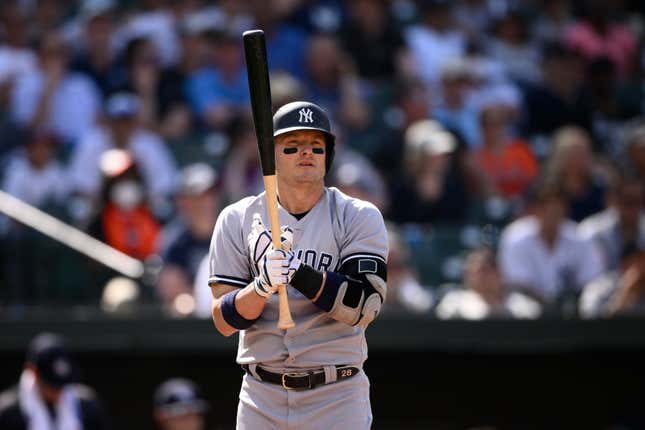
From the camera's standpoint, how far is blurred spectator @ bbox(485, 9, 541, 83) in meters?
11.8

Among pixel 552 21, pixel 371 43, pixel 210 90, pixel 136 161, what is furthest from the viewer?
pixel 552 21

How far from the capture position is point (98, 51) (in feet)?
33.8

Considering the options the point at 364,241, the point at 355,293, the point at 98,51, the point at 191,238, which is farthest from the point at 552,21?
the point at 355,293

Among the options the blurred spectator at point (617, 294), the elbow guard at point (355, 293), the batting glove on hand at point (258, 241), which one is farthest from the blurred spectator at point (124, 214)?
the elbow guard at point (355, 293)

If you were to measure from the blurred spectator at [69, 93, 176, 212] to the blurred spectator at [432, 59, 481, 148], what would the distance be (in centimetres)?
A: 248

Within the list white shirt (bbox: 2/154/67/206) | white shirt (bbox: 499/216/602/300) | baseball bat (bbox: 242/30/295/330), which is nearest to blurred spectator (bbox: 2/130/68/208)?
white shirt (bbox: 2/154/67/206)

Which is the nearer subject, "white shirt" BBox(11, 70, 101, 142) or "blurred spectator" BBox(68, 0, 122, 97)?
"white shirt" BBox(11, 70, 101, 142)

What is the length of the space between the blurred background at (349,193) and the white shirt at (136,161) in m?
0.02

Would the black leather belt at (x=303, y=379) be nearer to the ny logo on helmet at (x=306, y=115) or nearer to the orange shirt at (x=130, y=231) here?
the ny logo on helmet at (x=306, y=115)

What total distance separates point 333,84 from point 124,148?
2.04 meters

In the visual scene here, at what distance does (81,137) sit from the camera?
975 centimetres

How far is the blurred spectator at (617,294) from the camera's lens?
839cm

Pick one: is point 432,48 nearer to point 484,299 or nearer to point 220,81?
point 220,81

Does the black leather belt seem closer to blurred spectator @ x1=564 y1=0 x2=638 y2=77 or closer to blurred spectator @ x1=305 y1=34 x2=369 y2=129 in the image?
blurred spectator @ x1=305 y1=34 x2=369 y2=129
